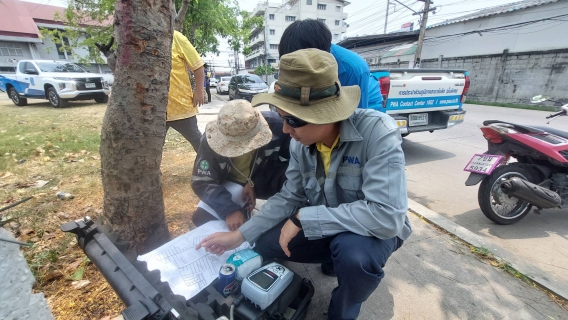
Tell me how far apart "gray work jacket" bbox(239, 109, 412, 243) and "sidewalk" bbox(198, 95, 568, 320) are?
20.1 inches

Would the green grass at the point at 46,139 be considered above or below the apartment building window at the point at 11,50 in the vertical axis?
below

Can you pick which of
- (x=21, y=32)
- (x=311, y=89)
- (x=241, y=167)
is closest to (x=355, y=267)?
(x=311, y=89)

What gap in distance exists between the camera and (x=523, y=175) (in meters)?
2.57

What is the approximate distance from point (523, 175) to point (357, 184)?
221 cm

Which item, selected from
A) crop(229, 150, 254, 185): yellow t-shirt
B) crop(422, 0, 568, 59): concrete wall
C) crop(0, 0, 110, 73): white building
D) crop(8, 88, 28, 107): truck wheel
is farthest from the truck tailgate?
crop(0, 0, 110, 73): white building

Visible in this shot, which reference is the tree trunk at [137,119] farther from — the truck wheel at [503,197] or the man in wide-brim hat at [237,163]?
the truck wheel at [503,197]

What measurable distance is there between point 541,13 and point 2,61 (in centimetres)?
3707

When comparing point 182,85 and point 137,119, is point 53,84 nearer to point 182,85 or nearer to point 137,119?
point 182,85

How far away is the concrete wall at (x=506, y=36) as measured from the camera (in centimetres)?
1192

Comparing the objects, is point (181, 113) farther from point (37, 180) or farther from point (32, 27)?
point (32, 27)

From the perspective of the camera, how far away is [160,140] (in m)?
1.67

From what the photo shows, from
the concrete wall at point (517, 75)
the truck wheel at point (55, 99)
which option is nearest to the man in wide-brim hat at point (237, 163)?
the truck wheel at point (55, 99)

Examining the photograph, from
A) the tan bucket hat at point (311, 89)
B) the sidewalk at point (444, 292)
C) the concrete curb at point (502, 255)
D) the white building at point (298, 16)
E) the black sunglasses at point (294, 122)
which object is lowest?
the sidewalk at point (444, 292)

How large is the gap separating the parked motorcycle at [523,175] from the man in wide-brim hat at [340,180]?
1.61 metres
